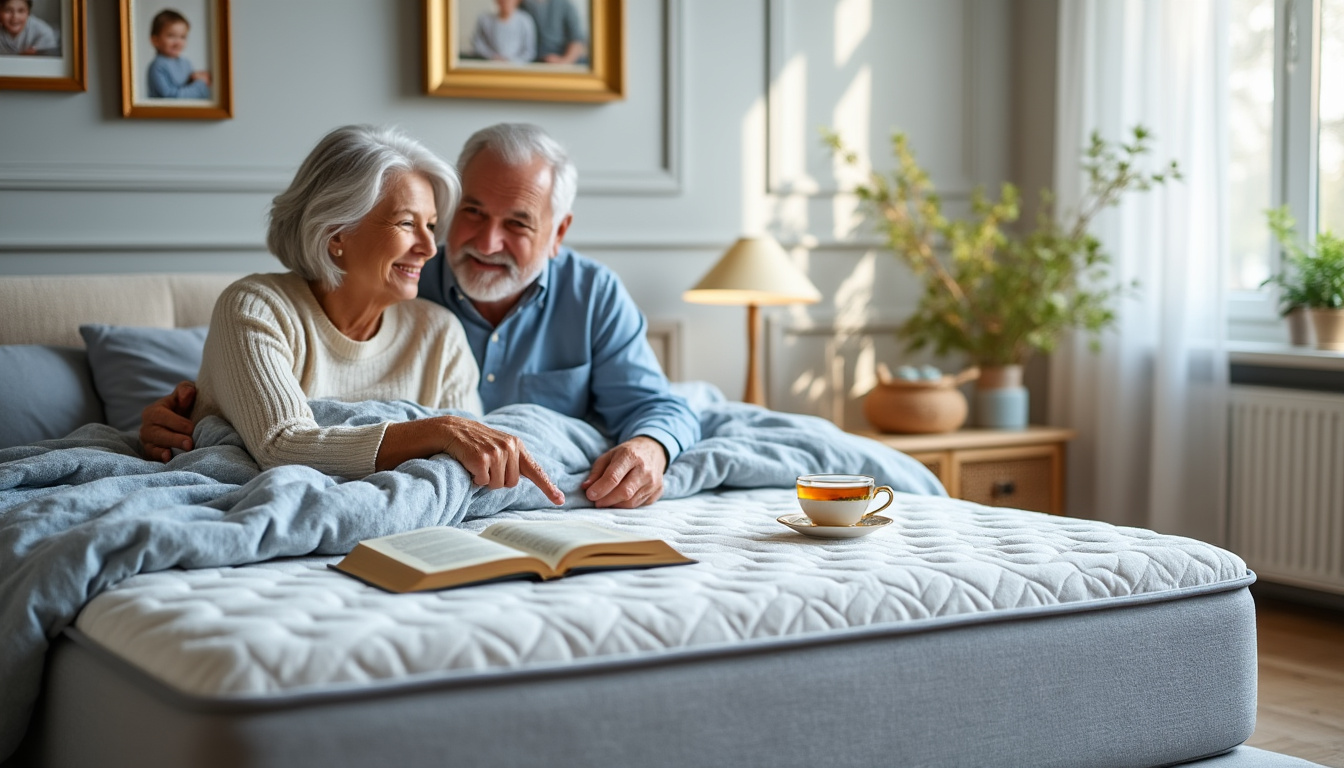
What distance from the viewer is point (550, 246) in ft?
8.83

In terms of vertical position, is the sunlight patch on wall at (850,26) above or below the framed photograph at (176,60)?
above

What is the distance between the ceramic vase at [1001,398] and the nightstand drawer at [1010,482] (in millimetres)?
143

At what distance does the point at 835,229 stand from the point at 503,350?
1.65m

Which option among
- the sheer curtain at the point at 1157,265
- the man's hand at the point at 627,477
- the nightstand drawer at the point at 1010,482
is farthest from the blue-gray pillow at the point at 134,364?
the sheer curtain at the point at 1157,265

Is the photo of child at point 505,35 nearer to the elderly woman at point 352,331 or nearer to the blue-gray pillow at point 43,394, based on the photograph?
the elderly woman at point 352,331

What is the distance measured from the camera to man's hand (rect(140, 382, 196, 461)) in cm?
221

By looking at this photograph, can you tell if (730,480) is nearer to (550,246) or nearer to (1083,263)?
(550,246)

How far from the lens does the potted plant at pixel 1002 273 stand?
376cm

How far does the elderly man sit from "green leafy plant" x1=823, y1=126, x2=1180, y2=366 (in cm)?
137

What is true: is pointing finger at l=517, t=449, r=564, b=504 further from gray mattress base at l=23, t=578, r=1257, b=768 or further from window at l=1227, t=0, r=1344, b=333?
window at l=1227, t=0, r=1344, b=333

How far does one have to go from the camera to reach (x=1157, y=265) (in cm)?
377

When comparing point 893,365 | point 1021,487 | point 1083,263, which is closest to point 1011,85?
point 1083,263

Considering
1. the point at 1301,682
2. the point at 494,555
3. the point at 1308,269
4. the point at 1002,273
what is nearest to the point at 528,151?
the point at 494,555

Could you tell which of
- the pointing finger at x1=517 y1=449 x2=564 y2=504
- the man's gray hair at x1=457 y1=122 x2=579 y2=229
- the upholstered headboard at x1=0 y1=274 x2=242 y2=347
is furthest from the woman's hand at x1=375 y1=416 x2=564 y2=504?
the upholstered headboard at x1=0 y1=274 x2=242 y2=347
